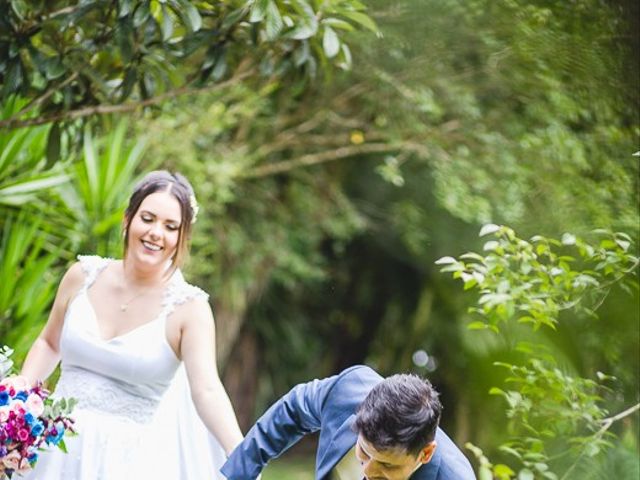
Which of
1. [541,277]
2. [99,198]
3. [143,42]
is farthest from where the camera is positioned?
[99,198]

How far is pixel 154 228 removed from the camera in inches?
150

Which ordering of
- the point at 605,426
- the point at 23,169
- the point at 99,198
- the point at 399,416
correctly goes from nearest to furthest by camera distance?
the point at 399,416, the point at 605,426, the point at 23,169, the point at 99,198

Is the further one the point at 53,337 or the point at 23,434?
the point at 53,337

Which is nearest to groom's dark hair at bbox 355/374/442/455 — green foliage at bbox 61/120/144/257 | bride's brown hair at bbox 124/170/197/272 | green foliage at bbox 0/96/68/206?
bride's brown hair at bbox 124/170/197/272

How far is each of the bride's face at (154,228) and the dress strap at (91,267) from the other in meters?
0.23

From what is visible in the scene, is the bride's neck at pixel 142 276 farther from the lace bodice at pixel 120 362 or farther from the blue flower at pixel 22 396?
the blue flower at pixel 22 396

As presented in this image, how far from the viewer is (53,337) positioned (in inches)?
160

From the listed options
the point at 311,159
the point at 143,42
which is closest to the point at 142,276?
the point at 143,42

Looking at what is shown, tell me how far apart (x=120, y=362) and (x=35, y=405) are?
2.18ft

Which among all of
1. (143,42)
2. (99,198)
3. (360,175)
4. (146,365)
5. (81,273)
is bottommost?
(360,175)

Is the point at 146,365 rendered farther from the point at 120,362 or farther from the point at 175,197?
the point at 175,197

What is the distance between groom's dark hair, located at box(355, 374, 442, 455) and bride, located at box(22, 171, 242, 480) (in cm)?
100

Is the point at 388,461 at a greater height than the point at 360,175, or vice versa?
the point at 388,461

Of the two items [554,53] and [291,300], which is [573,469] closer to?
[554,53]
